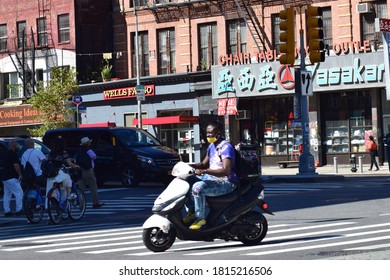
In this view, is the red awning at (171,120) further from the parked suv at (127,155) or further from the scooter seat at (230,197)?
the scooter seat at (230,197)

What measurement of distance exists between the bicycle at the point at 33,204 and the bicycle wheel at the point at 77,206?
0.70 meters

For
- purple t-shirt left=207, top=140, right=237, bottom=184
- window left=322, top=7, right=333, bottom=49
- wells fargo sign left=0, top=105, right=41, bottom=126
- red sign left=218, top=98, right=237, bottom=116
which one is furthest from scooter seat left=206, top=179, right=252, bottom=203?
wells fargo sign left=0, top=105, right=41, bottom=126

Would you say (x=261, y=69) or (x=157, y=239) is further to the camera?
(x=261, y=69)

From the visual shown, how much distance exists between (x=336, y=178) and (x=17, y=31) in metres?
32.0

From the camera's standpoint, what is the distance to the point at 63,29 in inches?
2313

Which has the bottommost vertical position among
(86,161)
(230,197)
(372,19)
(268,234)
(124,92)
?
(268,234)

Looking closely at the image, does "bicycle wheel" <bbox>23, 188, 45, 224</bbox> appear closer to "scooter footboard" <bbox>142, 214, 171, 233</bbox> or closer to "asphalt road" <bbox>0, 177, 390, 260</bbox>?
"asphalt road" <bbox>0, 177, 390, 260</bbox>

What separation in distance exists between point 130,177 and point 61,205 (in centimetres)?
1313

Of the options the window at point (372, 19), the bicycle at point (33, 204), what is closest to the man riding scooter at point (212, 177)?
the bicycle at point (33, 204)

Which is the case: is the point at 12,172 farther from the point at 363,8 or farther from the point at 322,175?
the point at 363,8

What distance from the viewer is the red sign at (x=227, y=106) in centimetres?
5150

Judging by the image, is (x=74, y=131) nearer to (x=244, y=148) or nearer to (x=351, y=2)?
A: (x=244, y=148)

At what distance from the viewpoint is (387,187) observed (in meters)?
28.6

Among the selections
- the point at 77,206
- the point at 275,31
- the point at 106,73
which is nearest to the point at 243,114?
the point at 275,31
